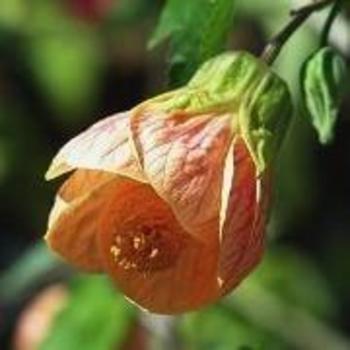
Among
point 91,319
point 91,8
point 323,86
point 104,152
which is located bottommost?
point 91,8

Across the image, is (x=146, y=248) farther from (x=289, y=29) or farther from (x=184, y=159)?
(x=289, y=29)

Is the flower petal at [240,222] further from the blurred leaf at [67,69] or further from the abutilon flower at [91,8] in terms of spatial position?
the blurred leaf at [67,69]

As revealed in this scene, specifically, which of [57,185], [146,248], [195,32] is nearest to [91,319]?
[195,32]

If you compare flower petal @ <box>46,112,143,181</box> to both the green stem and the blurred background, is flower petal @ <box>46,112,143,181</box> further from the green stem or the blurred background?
the blurred background

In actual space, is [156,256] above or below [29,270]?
above

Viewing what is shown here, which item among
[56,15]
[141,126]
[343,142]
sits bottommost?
[343,142]

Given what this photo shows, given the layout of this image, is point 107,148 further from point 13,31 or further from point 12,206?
point 12,206

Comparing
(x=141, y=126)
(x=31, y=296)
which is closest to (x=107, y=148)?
(x=141, y=126)

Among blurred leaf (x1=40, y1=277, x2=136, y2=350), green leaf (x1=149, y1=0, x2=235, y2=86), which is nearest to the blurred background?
blurred leaf (x1=40, y1=277, x2=136, y2=350)
